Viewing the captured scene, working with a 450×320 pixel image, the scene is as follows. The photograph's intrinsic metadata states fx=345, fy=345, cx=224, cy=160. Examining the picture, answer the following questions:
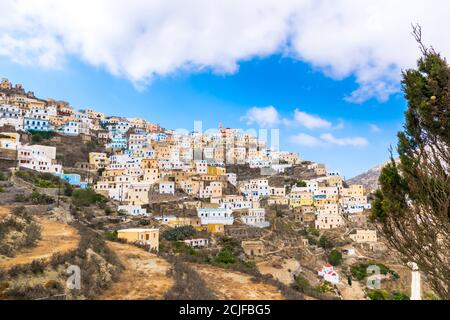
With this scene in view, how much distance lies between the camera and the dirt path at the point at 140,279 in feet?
25.2

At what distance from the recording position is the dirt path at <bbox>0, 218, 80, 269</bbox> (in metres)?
8.63

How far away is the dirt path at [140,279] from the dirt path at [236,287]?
4.04 ft

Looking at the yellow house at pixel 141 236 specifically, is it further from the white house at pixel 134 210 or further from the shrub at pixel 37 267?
the white house at pixel 134 210

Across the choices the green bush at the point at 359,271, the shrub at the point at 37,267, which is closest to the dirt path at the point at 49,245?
the shrub at the point at 37,267

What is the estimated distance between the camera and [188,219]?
128ft

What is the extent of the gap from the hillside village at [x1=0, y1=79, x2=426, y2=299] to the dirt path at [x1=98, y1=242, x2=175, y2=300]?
5 cm

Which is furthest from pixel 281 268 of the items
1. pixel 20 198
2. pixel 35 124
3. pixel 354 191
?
pixel 35 124

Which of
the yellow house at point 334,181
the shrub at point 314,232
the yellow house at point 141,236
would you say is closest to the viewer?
the yellow house at point 141,236

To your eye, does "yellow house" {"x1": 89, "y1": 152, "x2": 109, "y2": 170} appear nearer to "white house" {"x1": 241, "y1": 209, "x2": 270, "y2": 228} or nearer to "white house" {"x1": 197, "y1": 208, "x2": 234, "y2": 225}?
"white house" {"x1": 197, "y1": 208, "x2": 234, "y2": 225}

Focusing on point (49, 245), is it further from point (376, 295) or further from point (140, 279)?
point (376, 295)

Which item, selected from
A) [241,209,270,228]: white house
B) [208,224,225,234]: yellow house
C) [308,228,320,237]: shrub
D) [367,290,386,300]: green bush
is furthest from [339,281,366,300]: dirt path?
[208,224,225,234]: yellow house

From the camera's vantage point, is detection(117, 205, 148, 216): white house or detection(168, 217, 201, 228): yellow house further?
detection(117, 205, 148, 216): white house
